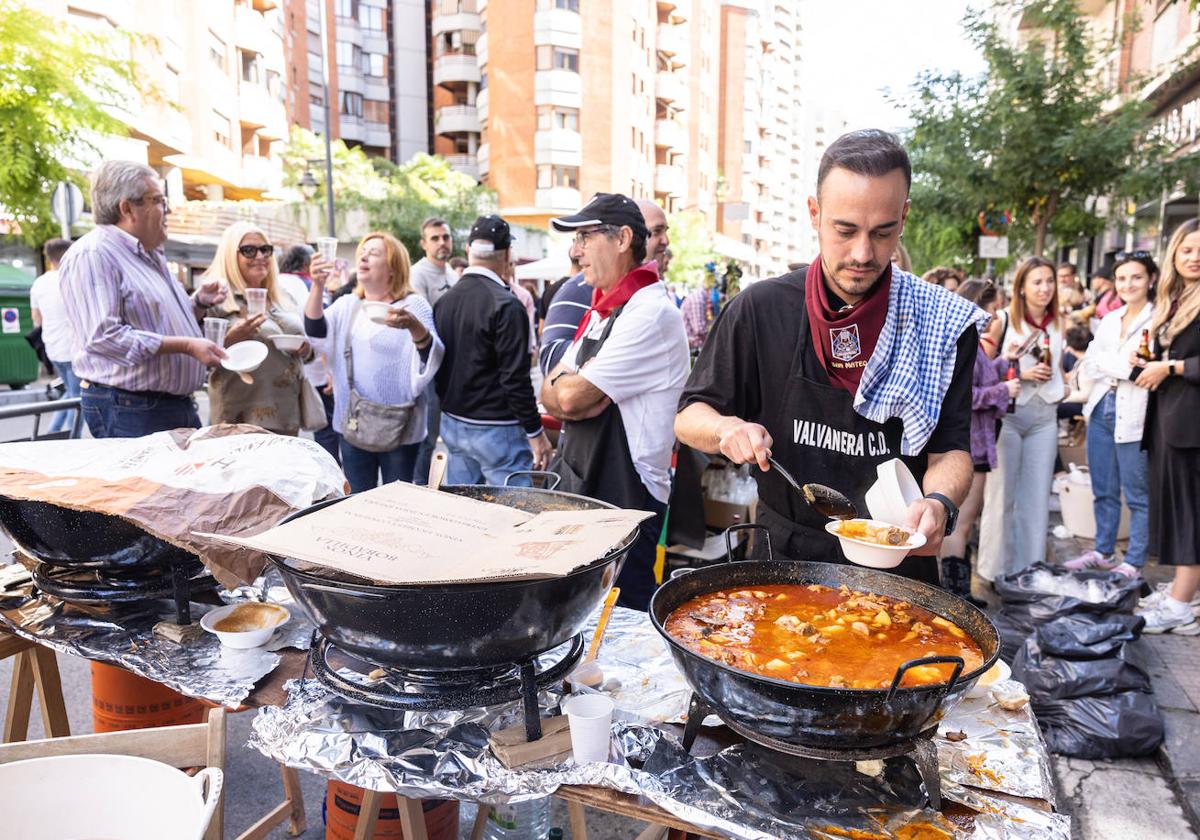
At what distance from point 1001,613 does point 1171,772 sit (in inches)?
52.6

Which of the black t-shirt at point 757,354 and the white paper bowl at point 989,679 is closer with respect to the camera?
the white paper bowl at point 989,679

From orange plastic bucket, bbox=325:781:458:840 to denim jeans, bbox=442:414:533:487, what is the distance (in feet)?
8.97

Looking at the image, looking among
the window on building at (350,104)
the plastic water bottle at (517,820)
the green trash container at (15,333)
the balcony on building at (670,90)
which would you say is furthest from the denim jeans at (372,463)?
the window on building at (350,104)

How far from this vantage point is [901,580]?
2.04 meters

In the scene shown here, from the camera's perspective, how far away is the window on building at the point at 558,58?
145ft

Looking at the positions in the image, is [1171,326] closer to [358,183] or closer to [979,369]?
[979,369]

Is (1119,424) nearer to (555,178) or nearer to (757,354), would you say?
(757,354)

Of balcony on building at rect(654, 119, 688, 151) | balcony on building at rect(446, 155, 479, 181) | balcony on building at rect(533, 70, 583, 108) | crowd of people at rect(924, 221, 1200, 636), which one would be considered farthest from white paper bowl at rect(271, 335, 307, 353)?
balcony on building at rect(654, 119, 688, 151)

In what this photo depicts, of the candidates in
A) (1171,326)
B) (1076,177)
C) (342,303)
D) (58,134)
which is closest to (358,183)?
(58,134)

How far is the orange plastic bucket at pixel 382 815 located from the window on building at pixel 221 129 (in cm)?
3490

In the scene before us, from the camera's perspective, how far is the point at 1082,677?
3689 millimetres

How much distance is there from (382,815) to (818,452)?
1726 mm

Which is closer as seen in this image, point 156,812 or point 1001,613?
point 156,812

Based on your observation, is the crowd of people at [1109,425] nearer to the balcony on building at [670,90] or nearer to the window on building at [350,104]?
the balcony on building at [670,90]
